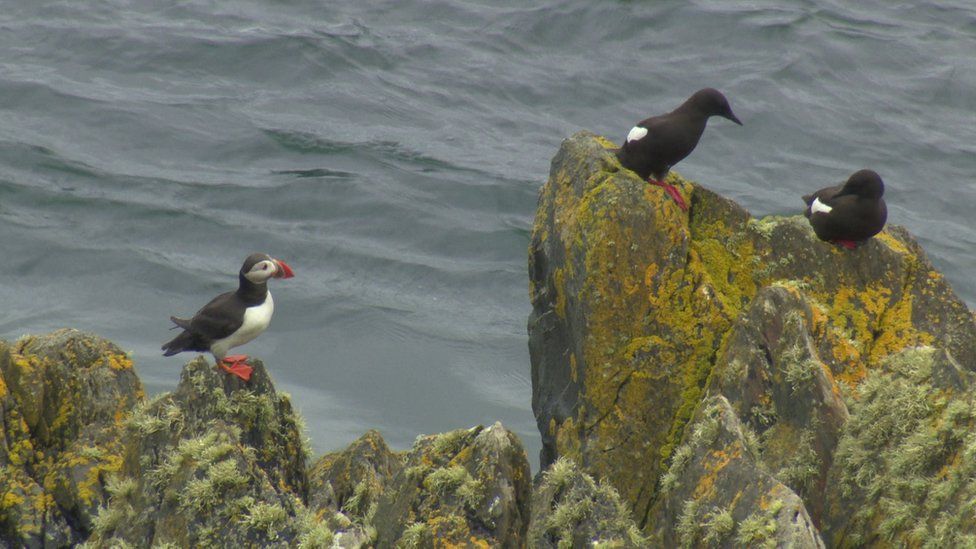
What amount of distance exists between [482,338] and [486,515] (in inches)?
354

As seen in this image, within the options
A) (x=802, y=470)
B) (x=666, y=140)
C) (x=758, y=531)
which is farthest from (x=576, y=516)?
(x=666, y=140)

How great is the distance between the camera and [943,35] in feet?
82.7

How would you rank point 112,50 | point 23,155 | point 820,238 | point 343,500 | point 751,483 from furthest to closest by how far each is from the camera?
point 112,50 → point 23,155 → point 820,238 → point 343,500 → point 751,483

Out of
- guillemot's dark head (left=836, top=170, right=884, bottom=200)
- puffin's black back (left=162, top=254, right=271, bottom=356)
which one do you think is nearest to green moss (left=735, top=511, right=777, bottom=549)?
guillemot's dark head (left=836, top=170, right=884, bottom=200)

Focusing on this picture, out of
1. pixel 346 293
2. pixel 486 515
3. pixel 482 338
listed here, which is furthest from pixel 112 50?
pixel 486 515

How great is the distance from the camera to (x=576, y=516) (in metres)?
5.57

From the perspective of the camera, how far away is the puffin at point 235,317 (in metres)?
7.69

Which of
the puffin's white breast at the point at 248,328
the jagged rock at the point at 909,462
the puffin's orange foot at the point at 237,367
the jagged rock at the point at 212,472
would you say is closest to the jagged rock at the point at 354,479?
the jagged rock at the point at 212,472

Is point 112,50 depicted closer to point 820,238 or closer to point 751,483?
point 820,238

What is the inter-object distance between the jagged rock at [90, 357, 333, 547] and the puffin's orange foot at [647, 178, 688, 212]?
2.74m

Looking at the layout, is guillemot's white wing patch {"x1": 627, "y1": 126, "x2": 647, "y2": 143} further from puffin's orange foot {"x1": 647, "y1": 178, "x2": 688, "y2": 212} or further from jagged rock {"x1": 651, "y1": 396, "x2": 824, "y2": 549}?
jagged rock {"x1": 651, "y1": 396, "x2": 824, "y2": 549}

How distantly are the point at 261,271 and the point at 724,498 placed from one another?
377cm

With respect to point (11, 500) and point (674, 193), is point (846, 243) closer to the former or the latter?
point (674, 193)

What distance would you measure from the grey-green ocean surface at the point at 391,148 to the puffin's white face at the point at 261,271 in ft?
14.2
